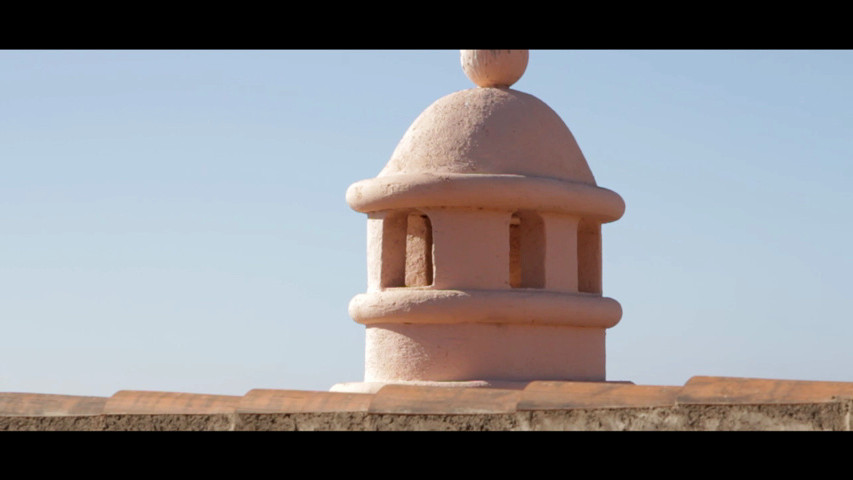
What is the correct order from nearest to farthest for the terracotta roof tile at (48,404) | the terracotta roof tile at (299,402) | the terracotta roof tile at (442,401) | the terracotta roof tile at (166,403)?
the terracotta roof tile at (442,401) → the terracotta roof tile at (299,402) → the terracotta roof tile at (166,403) → the terracotta roof tile at (48,404)

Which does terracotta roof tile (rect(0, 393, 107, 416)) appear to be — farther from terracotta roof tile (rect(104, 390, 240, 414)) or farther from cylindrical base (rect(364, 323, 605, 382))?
cylindrical base (rect(364, 323, 605, 382))

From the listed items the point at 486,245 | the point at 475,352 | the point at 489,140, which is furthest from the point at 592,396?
the point at 489,140

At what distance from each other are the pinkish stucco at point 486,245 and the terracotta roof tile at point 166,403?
2860mm

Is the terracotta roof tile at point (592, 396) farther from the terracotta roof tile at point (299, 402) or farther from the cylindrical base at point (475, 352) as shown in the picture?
the cylindrical base at point (475, 352)

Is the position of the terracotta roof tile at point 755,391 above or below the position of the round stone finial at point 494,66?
below

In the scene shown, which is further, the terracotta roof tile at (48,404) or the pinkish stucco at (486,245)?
the pinkish stucco at (486,245)

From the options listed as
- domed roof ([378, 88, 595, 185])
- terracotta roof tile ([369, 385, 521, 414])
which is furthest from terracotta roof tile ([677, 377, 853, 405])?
domed roof ([378, 88, 595, 185])

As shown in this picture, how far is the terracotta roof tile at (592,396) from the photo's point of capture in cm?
468

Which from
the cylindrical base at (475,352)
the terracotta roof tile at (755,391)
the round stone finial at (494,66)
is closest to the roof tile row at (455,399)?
the terracotta roof tile at (755,391)

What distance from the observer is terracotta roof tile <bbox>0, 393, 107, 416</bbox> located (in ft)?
19.8
